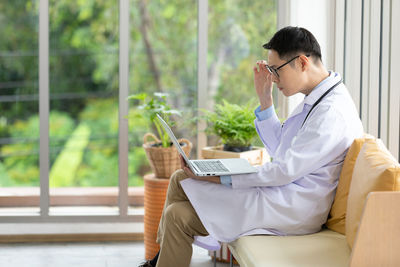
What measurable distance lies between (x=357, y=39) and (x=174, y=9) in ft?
4.15

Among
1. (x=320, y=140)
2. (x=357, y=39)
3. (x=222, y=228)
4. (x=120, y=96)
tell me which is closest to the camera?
(x=320, y=140)

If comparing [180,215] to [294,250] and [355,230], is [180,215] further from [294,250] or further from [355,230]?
[355,230]

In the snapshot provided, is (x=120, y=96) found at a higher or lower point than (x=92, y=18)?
lower

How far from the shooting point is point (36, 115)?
3.69 m

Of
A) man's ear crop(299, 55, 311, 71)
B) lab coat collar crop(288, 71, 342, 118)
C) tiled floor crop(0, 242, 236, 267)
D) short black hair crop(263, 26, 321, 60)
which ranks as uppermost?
short black hair crop(263, 26, 321, 60)

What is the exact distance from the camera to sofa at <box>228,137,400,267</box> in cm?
169

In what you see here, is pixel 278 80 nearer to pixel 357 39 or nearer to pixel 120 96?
pixel 357 39

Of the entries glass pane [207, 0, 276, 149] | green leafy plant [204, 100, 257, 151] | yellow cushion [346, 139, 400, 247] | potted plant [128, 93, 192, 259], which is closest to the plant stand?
potted plant [128, 93, 192, 259]

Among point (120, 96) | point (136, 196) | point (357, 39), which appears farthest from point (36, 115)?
point (357, 39)

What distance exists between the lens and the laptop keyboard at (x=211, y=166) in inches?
89.8

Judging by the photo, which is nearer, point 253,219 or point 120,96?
point 253,219

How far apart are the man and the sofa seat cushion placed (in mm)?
72

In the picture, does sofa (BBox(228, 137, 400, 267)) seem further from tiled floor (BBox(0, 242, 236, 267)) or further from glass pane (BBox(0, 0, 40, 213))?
glass pane (BBox(0, 0, 40, 213))

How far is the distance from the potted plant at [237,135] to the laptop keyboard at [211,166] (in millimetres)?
751
